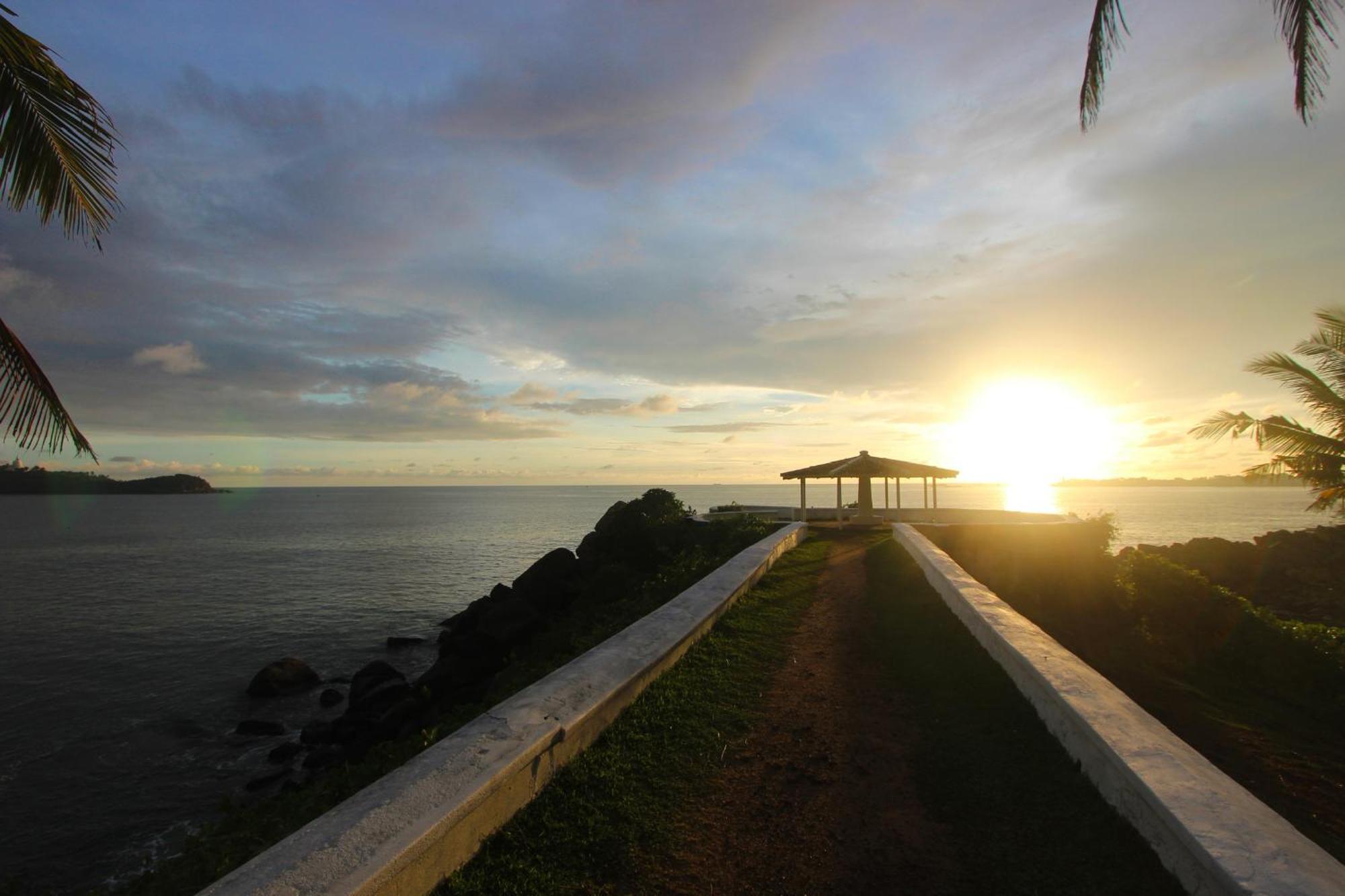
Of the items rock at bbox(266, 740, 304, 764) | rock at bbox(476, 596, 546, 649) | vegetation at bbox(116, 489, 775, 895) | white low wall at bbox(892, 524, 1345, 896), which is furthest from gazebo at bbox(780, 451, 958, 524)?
white low wall at bbox(892, 524, 1345, 896)

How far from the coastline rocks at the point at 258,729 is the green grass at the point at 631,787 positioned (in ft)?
35.1

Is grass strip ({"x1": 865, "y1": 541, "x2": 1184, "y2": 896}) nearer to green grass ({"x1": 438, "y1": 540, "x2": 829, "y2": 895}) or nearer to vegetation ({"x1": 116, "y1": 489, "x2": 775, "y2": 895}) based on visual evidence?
green grass ({"x1": 438, "y1": 540, "x2": 829, "y2": 895})

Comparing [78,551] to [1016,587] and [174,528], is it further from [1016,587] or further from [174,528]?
[1016,587]

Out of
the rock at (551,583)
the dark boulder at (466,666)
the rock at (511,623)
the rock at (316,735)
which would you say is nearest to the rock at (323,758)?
the rock at (316,735)

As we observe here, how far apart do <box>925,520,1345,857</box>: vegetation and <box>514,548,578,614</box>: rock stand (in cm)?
1044

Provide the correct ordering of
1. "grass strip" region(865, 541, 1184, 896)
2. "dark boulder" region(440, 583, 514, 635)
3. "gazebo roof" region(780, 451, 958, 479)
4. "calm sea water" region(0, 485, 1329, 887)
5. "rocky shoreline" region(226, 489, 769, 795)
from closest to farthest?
"grass strip" region(865, 541, 1184, 896)
"calm sea water" region(0, 485, 1329, 887)
"rocky shoreline" region(226, 489, 769, 795)
"dark boulder" region(440, 583, 514, 635)
"gazebo roof" region(780, 451, 958, 479)

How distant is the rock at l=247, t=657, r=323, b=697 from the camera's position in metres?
15.6

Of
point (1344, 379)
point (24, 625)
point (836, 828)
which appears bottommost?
point (24, 625)

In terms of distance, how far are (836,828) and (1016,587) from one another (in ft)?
26.9

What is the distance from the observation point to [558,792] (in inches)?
157

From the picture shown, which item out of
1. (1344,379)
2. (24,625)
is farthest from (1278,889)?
(24,625)

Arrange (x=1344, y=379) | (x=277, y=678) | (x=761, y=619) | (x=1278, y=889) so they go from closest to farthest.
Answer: (x=1278, y=889)
(x=761, y=619)
(x=1344, y=379)
(x=277, y=678)

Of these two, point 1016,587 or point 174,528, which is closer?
point 1016,587

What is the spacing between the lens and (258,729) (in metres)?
13.4
